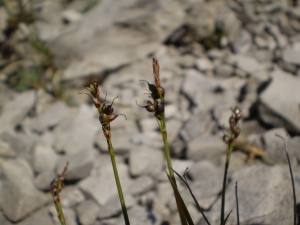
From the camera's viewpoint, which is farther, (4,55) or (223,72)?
(4,55)

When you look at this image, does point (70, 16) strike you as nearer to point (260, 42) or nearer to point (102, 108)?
point (260, 42)

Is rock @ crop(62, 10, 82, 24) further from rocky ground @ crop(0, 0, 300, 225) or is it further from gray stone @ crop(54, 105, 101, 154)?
gray stone @ crop(54, 105, 101, 154)

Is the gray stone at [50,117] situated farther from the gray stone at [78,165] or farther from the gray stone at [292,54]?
the gray stone at [292,54]

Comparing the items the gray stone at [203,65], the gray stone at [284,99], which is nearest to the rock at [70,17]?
the gray stone at [203,65]

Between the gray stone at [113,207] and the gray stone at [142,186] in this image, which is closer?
the gray stone at [113,207]

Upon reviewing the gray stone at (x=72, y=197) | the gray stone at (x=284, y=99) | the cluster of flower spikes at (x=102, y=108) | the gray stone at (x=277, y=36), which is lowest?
the gray stone at (x=72, y=197)

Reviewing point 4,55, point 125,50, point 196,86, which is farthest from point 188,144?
point 4,55

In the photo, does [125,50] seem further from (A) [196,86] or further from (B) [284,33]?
(B) [284,33]
